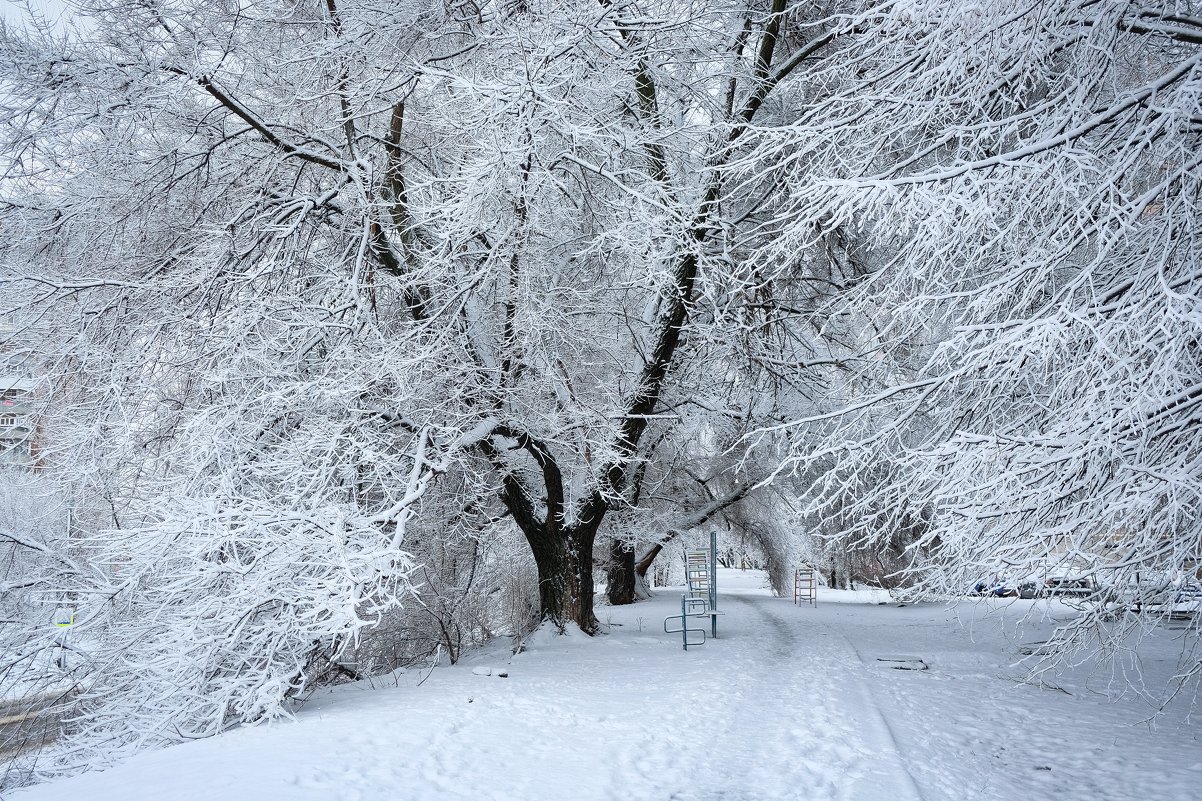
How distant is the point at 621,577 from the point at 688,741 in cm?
1794

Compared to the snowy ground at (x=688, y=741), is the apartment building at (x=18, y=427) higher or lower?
higher

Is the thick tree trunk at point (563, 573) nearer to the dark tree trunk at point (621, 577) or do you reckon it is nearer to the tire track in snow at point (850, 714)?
the tire track in snow at point (850, 714)

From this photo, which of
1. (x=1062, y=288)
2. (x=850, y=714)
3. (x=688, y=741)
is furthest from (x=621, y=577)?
(x=1062, y=288)

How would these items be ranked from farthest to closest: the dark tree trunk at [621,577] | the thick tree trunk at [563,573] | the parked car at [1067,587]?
the dark tree trunk at [621,577]
the thick tree trunk at [563,573]
the parked car at [1067,587]

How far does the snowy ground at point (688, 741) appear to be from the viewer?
5.42m

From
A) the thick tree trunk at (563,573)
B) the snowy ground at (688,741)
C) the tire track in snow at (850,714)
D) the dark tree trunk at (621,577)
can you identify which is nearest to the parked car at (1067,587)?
the snowy ground at (688,741)

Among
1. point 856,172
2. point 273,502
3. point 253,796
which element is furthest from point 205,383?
point 856,172

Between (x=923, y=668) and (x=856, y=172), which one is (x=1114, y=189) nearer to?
(x=856, y=172)

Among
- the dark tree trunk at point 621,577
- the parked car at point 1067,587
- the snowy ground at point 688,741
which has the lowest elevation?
the snowy ground at point 688,741

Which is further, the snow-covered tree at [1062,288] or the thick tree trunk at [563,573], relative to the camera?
the thick tree trunk at [563,573]

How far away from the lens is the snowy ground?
17.8ft

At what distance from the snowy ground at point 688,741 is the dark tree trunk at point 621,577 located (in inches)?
500

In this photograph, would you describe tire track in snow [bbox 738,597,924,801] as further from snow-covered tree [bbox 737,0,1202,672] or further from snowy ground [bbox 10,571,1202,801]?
snow-covered tree [bbox 737,0,1202,672]

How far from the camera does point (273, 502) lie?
320 inches
